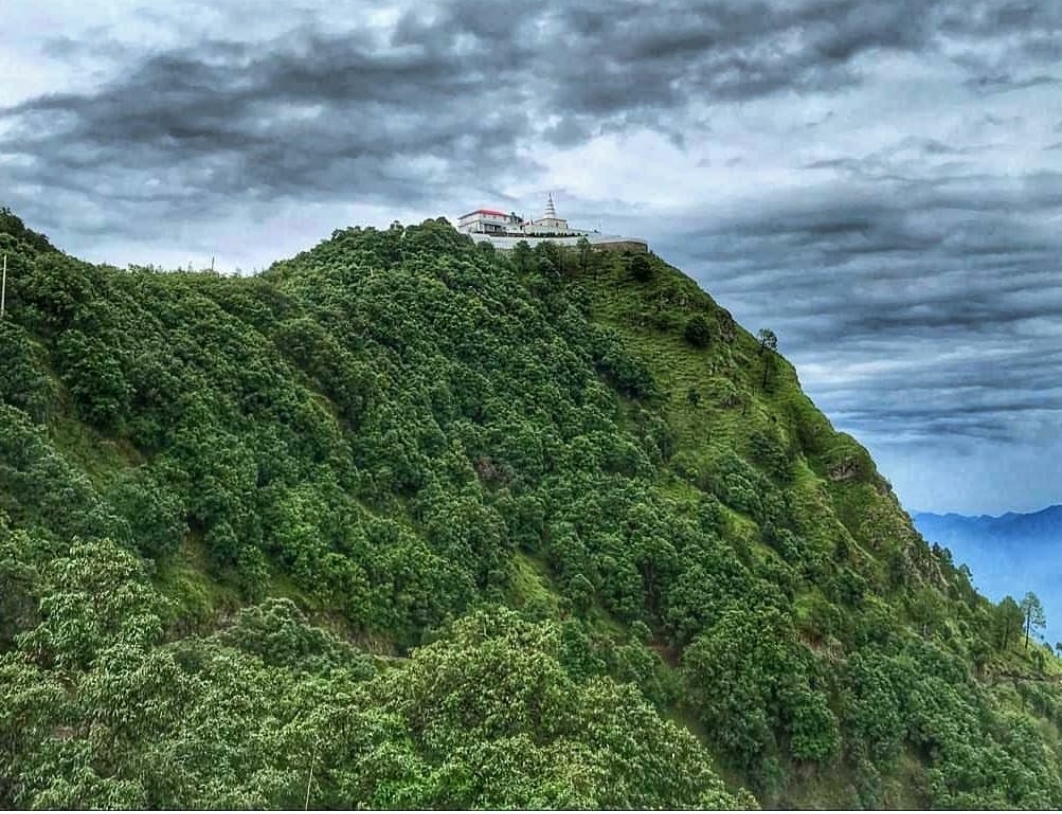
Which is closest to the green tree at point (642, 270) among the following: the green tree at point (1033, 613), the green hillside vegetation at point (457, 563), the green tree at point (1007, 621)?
the green hillside vegetation at point (457, 563)

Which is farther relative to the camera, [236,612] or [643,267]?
[643,267]

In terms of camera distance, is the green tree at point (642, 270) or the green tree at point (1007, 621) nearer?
the green tree at point (1007, 621)

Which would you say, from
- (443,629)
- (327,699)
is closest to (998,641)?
(443,629)

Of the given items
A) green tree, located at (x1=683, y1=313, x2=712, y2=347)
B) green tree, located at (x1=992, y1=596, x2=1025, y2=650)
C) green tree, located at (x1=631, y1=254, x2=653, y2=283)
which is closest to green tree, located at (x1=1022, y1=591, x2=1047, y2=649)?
green tree, located at (x1=992, y1=596, x2=1025, y2=650)

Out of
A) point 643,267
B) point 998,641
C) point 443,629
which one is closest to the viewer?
point 443,629

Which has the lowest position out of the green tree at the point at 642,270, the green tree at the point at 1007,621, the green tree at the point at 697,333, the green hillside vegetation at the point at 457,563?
the green tree at the point at 1007,621

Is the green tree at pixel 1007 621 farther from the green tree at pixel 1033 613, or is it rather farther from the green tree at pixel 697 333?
the green tree at pixel 697 333

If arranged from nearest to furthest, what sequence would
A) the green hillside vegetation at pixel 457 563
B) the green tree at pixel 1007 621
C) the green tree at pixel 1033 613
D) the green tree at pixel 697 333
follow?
the green hillside vegetation at pixel 457 563
the green tree at pixel 1007 621
the green tree at pixel 1033 613
the green tree at pixel 697 333

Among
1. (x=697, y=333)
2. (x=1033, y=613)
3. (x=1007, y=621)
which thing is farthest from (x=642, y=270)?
(x=1033, y=613)

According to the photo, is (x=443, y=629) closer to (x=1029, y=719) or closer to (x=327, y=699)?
(x=327, y=699)
